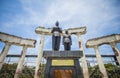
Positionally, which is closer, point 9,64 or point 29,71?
point 29,71

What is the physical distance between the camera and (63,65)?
4.95m

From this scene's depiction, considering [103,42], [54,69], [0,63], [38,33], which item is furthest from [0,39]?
[103,42]

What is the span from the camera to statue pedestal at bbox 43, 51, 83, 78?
4770mm

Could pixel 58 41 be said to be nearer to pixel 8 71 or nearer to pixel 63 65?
pixel 63 65

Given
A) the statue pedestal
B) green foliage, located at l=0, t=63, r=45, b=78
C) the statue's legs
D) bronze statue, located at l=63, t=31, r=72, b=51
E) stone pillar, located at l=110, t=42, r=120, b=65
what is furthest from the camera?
green foliage, located at l=0, t=63, r=45, b=78

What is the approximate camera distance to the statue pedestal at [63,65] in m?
4.77

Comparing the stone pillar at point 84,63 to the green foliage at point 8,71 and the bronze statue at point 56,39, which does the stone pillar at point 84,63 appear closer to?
the bronze statue at point 56,39

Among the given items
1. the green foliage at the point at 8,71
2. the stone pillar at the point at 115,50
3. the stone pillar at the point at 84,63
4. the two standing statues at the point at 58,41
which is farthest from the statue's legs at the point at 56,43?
the green foliage at the point at 8,71

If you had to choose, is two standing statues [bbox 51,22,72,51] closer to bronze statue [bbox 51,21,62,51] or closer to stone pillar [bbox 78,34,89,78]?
bronze statue [bbox 51,21,62,51]

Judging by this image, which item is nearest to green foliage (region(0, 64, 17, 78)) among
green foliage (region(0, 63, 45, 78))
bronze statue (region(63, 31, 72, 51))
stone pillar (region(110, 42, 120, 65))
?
green foliage (region(0, 63, 45, 78))

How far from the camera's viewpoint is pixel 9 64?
45.6ft

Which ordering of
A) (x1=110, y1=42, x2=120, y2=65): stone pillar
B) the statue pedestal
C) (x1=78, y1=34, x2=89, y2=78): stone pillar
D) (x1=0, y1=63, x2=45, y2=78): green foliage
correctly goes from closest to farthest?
1. the statue pedestal
2. (x1=78, y1=34, x2=89, y2=78): stone pillar
3. (x1=110, y1=42, x2=120, y2=65): stone pillar
4. (x1=0, y1=63, x2=45, y2=78): green foliage

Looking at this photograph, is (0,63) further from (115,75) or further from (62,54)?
(115,75)

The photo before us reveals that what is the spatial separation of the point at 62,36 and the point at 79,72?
238 cm
